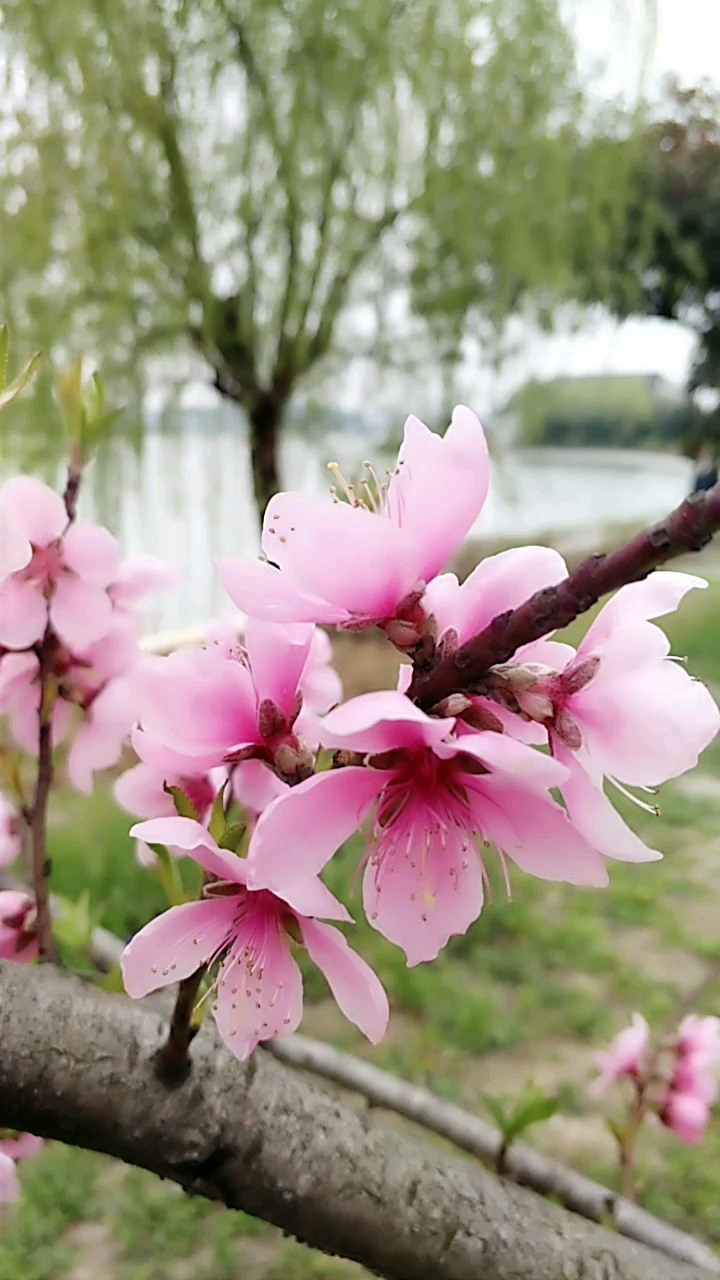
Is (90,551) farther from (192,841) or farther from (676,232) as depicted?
(676,232)

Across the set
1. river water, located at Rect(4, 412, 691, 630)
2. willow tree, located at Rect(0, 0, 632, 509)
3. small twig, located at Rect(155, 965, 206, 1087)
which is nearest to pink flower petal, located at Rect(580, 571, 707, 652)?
small twig, located at Rect(155, 965, 206, 1087)

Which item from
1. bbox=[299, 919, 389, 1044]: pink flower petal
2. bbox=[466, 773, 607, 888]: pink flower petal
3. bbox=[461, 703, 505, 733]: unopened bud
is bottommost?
bbox=[299, 919, 389, 1044]: pink flower petal

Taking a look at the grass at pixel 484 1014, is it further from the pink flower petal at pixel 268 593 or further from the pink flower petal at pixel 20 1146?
the pink flower petal at pixel 268 593

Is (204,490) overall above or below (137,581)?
below

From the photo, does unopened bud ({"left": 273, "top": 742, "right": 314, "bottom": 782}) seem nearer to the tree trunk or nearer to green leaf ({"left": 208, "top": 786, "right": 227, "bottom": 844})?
green leaf ({"left": 208, "top": 786, "right": 227, "bottom": 844})

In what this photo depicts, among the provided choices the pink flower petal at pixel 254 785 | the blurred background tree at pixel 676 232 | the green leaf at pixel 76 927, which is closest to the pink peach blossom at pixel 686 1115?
the green leaf at pixel 76 927

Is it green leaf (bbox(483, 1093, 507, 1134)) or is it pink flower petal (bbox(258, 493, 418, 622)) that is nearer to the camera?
pink flower petal (bbox(258, 493, 418, 622))

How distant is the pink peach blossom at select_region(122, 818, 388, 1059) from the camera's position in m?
0.17

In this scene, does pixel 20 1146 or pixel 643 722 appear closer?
pixel 643 722

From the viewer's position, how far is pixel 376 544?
154 mm

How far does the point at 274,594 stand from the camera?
0.52 feet

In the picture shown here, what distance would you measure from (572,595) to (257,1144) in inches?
6.1

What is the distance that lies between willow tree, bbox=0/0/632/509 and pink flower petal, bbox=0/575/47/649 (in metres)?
1.38

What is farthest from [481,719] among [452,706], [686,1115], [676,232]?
[676,232]
